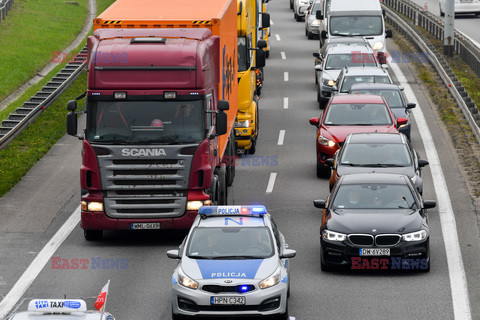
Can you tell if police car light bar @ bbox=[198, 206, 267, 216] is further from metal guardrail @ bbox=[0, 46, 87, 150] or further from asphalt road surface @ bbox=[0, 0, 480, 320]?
metal guardrail @ bbox=[0, 46, 87, 150]

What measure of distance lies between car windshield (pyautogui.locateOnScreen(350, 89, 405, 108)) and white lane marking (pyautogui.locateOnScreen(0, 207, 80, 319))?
9980 mm

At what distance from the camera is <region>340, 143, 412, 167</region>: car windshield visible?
22375mm

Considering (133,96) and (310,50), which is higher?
(133,96)

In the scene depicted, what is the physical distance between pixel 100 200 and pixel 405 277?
5.62 metres

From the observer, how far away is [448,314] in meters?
15.8

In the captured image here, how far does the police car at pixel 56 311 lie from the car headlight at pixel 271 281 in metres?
4.23

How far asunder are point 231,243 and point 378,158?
719 centimetres

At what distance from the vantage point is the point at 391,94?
98.7ft

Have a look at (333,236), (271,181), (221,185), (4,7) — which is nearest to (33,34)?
(4,7)

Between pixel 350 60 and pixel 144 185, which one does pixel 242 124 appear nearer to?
pixel 144 185

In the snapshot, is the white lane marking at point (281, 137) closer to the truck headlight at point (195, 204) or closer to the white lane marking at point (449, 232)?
the white lane marking at point (449, 232)

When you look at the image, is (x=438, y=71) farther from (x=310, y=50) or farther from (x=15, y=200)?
(x=15, y=200)

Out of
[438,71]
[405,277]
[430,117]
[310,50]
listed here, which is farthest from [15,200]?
[310,50]

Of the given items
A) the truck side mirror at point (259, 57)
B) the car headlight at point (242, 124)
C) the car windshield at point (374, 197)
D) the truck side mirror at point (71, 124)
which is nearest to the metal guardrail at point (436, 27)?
the truck side mirror at point (259, 57)
